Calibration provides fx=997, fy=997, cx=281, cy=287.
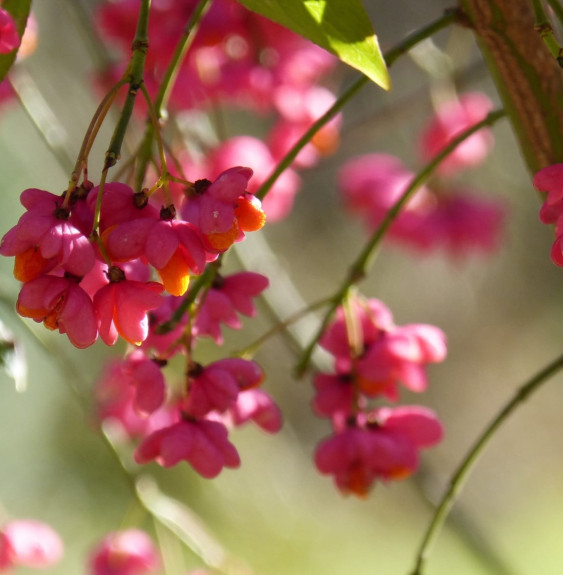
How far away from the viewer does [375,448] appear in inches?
38.2

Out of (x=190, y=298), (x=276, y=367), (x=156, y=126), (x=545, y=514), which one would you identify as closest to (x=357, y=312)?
(x=190, y=298)

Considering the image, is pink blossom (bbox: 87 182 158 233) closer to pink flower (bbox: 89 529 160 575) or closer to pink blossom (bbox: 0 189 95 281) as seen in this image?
pink blossom (bbox: 0 189 95 281)

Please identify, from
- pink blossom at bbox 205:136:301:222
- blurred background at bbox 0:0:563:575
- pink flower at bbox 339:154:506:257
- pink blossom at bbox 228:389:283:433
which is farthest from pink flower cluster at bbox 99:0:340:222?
blurred background at bbox 0:0:563:575

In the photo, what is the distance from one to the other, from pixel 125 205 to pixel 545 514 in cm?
432

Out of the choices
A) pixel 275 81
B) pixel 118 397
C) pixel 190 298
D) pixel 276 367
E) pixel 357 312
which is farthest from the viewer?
pixel 276 367

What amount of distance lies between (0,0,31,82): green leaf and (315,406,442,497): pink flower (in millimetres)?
483

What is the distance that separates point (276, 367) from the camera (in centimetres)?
302

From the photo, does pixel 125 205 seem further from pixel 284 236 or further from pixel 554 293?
pixel 554 293

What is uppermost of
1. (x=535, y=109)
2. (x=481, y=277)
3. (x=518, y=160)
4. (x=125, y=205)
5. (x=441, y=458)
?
(x=125, y=205)

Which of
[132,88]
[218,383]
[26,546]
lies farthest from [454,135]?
[132,88]

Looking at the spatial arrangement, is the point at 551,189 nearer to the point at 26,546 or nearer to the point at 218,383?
the point at 218,383

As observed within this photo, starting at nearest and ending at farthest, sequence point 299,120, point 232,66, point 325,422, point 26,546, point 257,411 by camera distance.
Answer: point 257,411 → point 26,546 → point 232,66 → point 299,120 → point 325,422

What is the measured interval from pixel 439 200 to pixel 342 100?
1.07 m

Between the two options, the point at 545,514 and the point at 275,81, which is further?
the point at 545,514
